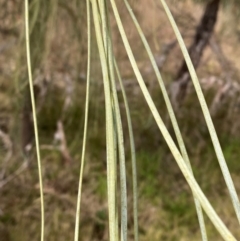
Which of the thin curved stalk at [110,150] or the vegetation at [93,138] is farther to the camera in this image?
the vegetation at [93,138]

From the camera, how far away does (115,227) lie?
25 cm

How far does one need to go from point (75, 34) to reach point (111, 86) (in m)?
0.78

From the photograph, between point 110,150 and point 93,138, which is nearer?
point 110,150

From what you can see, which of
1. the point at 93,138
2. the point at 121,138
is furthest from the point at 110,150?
the point at 93,138

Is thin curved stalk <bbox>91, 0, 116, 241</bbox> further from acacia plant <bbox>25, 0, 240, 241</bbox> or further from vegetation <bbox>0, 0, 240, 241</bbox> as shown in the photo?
vegetation <bbox>0, 0, 240, 241</bbox>

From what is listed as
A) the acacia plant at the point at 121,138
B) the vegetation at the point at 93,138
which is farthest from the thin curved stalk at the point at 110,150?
the vegetation at the point at 93,138

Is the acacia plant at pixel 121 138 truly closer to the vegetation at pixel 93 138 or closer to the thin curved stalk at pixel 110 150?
the thin curved stalk at pixel 110 150

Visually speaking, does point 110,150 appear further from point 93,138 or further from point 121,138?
point 93,138

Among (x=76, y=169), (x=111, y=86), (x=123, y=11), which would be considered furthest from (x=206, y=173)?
(x=111, y=86)

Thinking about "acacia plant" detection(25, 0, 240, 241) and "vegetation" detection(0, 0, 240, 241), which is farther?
"vegetation" detection(0, 0, 240, 241)

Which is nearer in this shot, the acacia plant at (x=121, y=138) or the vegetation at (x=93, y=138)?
the acacia plant at (x=121, y=138)

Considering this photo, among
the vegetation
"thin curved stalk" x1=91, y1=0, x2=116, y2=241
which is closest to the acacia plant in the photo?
"thin curved stalk" x1=91, y1=0, x2=116, y2=241

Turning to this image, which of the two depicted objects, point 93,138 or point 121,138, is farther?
point 93,138

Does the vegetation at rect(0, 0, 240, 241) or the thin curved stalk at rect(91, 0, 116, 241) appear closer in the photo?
the thin curved stalk at rect(91, 0, 116, 241)
